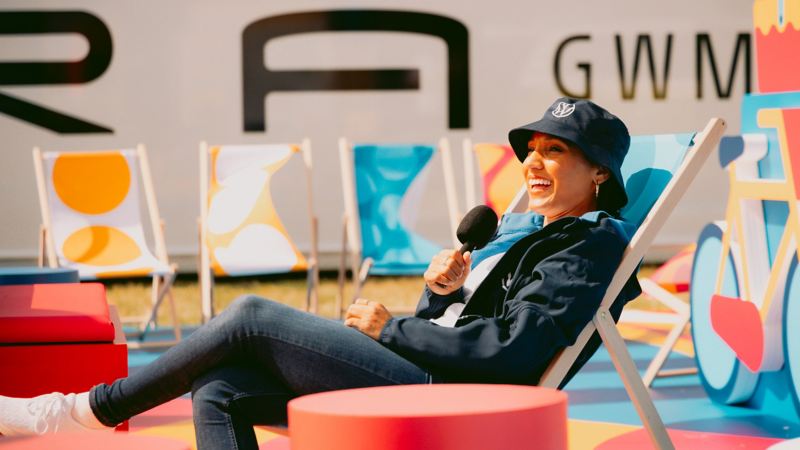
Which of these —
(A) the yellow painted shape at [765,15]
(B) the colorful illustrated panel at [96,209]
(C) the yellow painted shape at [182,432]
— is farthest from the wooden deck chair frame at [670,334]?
(B) the colorful illustrated panel at [96,209]

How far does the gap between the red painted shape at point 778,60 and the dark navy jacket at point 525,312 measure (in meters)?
1.53

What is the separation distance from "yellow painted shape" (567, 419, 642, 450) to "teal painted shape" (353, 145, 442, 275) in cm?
272

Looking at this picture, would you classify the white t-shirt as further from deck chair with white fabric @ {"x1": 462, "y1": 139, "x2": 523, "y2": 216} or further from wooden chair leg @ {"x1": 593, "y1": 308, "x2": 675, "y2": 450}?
deck chair with white fabric @ {"x1": 462, "y1": 139, "x2": 523, "y2": 216}

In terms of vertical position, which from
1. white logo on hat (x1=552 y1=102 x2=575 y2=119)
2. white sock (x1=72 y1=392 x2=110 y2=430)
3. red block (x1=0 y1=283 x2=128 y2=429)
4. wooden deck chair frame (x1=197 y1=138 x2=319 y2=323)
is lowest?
wooden deck chair frame (x1=197 y1=138 x2=319 y2=323)

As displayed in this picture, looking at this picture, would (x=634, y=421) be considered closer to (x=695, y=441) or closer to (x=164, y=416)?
(x=695, y=441)

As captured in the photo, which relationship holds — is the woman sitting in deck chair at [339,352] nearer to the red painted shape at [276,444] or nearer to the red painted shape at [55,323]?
the red painted shape at [55,323]

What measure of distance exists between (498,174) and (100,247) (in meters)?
2.22

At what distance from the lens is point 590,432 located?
412cm

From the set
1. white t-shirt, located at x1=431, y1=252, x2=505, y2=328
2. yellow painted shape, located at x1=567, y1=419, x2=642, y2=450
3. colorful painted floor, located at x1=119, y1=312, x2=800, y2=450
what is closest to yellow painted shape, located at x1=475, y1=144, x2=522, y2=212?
colorful painted floor, located at x1=119, y1=312, x2=800, y2=450

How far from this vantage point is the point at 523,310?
2510mm

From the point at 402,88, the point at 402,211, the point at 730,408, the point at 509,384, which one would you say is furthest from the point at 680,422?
the point at 402,88

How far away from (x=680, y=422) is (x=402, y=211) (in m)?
3.30

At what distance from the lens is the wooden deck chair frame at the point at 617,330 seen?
2.70 m

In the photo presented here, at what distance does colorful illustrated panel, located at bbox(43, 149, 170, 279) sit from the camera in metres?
6.75
